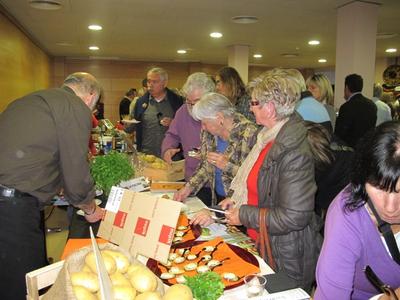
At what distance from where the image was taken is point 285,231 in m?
1.56

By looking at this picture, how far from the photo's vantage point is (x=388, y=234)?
1100 mm

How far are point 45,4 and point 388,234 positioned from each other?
481 centimetres

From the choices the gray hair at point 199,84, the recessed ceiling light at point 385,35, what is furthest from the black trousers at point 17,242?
the recessed ceiling light at point 385,35

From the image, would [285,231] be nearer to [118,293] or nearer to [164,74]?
[118,293]

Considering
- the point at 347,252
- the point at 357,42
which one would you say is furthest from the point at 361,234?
the point at 357,42

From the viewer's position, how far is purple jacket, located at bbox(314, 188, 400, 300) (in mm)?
1117

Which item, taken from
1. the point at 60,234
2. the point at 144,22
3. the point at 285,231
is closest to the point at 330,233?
the point at 285,231

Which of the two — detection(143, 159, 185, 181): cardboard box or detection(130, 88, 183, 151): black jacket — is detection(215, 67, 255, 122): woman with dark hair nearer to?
detection(143, 159, 185, 181): cardboard box

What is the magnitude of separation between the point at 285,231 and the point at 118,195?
678mm

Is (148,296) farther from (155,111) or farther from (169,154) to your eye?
(155,111)

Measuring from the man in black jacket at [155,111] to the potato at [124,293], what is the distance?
3098mm


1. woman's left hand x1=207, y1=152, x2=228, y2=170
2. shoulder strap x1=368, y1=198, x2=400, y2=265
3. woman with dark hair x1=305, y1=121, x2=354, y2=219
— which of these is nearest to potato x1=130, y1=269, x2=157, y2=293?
shoulder strap x1=368, y1=198, x2=400, y2=265

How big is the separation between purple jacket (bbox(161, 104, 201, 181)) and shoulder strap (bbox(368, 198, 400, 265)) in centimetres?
182

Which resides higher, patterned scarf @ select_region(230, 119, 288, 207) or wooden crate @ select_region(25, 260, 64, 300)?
patterned scarf @ select_region(230, 119, 288, 207)
